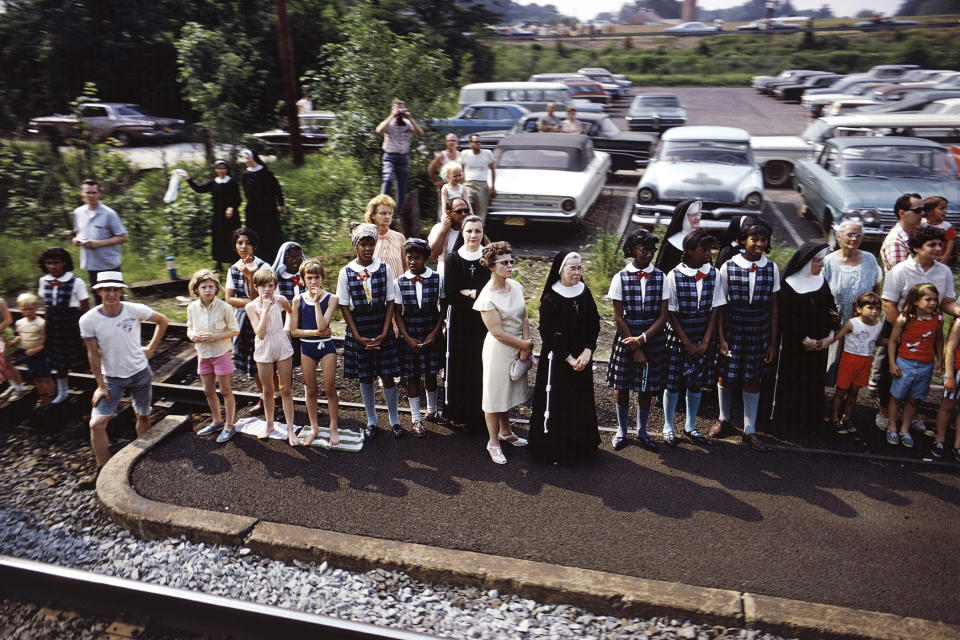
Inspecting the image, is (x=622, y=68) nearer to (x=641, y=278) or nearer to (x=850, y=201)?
(x=850, y=201)

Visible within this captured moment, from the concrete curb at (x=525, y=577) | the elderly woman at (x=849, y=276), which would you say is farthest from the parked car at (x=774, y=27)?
the concrete curb at (x=525, y=577)

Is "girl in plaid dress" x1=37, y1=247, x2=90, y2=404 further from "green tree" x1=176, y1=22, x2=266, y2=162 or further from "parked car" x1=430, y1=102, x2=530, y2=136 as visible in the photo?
"parked car" x1=430, y1=102, x2=530, y2=136

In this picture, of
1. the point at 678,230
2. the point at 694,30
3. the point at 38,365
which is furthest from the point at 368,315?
the point at 694,30

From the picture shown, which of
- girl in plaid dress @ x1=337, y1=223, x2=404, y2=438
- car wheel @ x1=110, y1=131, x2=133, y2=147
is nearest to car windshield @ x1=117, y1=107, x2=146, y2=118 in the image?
car wheel @ x1=110, y1=131, x2=133, y2=147

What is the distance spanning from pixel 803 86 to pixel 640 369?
39036mm

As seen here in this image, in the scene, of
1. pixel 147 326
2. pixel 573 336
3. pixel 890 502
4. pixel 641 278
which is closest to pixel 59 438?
pixel 147 326

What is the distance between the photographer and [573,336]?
18.6ft

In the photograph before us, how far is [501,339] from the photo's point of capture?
18.9 ft

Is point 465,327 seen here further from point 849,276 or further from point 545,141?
point 545,141

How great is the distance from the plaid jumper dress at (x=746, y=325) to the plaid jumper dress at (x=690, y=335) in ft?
0.52

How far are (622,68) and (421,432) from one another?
2097 inches

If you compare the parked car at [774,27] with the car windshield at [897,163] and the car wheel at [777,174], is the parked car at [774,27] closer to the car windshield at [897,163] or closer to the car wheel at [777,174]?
the car wheel at [777,174]

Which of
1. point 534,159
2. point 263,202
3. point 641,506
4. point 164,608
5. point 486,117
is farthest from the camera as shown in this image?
point 486,117

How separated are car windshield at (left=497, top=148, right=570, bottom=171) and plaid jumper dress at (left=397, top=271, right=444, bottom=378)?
24.2 feet
